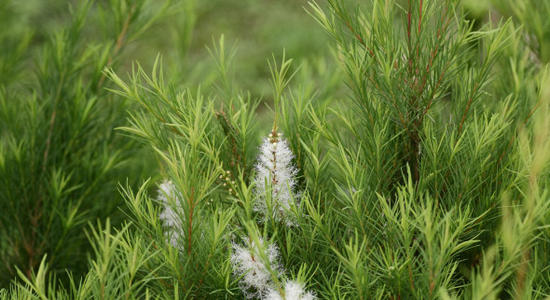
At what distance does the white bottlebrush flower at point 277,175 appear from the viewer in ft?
2.81

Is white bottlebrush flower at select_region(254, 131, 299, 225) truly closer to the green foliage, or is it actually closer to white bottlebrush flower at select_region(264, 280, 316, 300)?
the green foliage

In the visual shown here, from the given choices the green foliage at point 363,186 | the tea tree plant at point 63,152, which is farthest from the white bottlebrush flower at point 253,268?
the tea tree plant at point 63,152

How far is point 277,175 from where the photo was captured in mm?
877

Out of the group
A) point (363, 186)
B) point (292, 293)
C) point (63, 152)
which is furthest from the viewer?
point (63, 152)

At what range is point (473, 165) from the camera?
83cm

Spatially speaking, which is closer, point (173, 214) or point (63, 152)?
point (173, 214)

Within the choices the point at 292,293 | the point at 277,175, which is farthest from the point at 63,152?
the point at 292,293

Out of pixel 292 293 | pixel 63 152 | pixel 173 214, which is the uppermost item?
pixel 63 152

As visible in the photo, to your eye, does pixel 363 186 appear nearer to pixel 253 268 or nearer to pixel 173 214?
pixel 253 268

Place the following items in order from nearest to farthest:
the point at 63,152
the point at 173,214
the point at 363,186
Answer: the point at 363,186
the point at 173,214
the point at 63,152

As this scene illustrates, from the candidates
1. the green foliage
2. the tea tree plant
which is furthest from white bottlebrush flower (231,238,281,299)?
the tea tree plant

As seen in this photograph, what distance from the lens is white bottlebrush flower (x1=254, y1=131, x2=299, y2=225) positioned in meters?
0.85

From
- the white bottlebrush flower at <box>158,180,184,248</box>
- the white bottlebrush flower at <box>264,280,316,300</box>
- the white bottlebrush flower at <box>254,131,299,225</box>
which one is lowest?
the white bottlebrush flower at <box>264,280,316,300</box>

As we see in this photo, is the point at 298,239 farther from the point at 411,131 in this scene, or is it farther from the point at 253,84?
the point at 253,84
